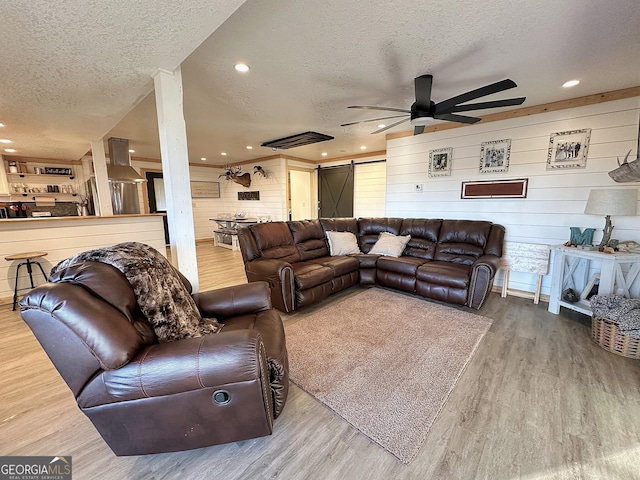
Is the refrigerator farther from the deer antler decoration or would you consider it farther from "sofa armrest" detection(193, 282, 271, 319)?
"sofa armrest" detection(193, 282, 271, 319)

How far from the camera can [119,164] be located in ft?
16.4

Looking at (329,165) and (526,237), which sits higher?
(329,165)

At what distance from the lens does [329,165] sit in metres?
7.38

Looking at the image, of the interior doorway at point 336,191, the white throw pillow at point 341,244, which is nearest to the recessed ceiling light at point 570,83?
the white throw pillow at point 341,244

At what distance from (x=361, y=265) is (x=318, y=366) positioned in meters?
1.94

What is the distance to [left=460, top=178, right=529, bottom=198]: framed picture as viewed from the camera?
3450 millimetres

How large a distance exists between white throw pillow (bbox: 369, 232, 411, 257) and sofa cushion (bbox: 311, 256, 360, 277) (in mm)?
474

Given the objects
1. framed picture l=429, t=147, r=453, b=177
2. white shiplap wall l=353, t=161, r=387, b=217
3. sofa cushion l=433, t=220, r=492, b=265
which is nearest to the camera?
sofa cushion l=433, t=220, r=492, b=265

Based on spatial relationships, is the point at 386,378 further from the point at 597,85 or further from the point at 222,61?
the point at 597,85

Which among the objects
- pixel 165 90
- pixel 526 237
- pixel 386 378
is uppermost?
pixel 165 90

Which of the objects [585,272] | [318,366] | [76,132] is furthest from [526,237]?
[76,132]

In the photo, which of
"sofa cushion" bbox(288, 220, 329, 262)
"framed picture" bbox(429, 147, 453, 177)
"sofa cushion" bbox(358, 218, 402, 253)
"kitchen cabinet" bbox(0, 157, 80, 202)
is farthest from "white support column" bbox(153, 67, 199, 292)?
"kitchen cabinet" bbox(0, 157, 80, 202)

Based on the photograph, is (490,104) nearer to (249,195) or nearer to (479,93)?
(479,93)

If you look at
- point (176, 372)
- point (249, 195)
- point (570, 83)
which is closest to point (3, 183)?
point (249, 195)
